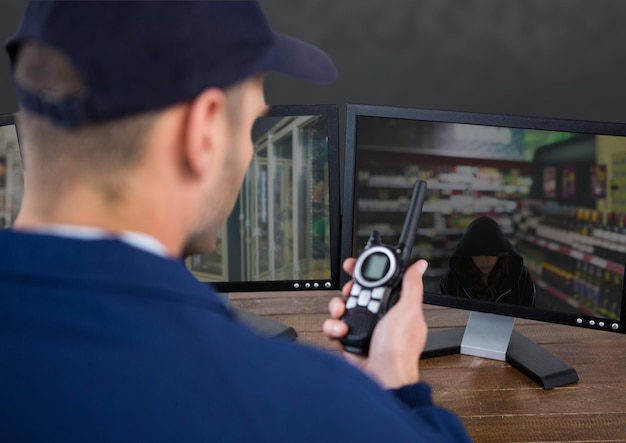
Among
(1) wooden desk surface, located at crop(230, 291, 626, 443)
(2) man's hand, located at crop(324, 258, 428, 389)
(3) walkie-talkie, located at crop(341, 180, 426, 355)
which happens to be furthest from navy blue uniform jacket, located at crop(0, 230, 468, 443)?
(1) wooden desk surface, located at crop(230, 291, 626, 443)

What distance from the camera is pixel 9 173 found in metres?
1.42

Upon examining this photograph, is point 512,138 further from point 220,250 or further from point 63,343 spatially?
point 63,343

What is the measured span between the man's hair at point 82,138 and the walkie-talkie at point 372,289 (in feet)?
1.29

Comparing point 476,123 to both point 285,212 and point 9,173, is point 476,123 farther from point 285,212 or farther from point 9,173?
point 9,173

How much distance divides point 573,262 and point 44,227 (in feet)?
3.03

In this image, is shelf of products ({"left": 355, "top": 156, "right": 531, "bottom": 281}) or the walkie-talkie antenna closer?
the walkie-talkie antenna

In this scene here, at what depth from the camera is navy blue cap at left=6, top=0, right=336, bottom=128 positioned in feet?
1.82

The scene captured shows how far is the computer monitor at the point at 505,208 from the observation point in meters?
1.21

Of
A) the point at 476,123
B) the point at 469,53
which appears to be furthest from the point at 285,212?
the point at 469,53

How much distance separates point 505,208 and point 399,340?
1.77 feet

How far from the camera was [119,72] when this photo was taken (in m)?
0.56

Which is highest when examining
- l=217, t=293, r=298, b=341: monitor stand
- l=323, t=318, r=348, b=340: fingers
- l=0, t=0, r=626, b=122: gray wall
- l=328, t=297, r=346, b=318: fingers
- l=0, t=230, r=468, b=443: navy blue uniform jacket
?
l=0, t=0, r=626, b=122: gray wall

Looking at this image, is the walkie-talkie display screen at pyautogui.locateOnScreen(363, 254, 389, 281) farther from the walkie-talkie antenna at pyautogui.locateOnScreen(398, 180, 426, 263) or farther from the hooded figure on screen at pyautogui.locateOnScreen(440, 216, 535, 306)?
the hooded figure on screen at pyautogui.locateOnScreen(440, 216, 535, 306)

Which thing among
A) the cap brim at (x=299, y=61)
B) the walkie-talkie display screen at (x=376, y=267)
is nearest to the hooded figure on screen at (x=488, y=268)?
the walkie-talkie display screen at (x=376, y=267)
